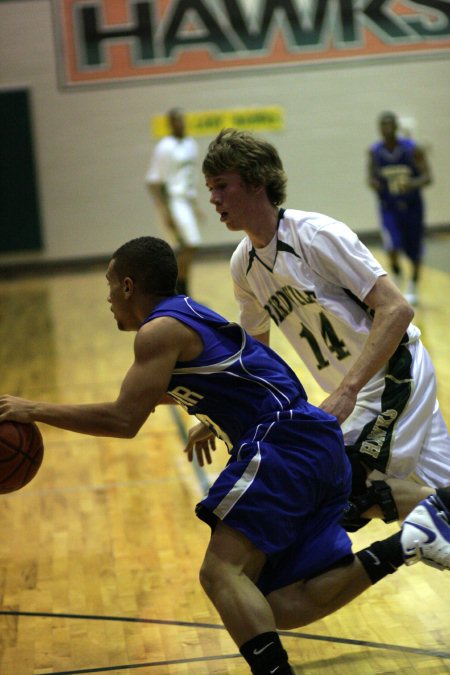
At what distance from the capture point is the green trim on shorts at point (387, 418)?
3184 millimetres

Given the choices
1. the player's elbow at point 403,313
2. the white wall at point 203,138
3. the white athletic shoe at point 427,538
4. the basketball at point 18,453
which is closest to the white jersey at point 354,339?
the player's elbow at point 403,313

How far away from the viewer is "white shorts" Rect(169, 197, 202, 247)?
36.3ft

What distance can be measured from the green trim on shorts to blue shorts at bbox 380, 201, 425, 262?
300 inches

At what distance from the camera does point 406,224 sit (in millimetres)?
10812

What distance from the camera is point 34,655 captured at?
3.30m

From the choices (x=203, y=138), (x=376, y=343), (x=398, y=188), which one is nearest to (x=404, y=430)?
(x=376, y=343)

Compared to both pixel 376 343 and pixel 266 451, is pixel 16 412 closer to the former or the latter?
pixel 266 451

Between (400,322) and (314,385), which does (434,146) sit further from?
(400,322)

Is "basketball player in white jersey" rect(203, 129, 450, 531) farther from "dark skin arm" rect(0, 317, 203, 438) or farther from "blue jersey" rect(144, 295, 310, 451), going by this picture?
"dark skin arm" rect(0, 317, 203, 438)

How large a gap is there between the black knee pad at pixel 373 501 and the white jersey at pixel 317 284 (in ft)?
1.36

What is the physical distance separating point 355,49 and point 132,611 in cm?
1287

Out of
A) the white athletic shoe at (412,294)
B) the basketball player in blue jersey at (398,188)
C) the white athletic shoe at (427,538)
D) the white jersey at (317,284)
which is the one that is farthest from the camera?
the basketball player in blue jersey at (398,188)

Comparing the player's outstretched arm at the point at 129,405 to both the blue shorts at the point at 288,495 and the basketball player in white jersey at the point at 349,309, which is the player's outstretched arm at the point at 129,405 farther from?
the basketball player in white jersey at the point at 349,309

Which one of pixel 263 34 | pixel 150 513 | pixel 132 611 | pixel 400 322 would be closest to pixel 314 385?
pixel 150 513
